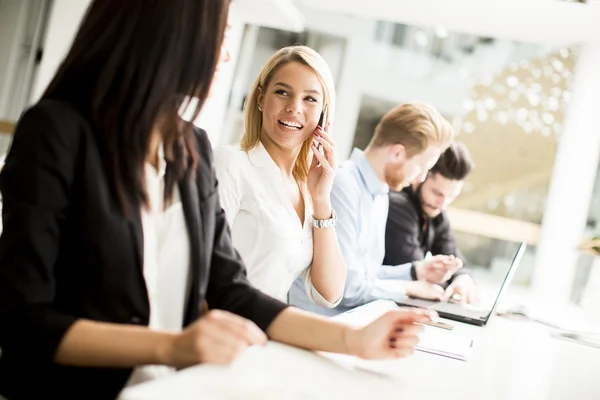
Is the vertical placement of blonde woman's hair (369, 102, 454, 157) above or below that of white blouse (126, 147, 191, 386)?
above

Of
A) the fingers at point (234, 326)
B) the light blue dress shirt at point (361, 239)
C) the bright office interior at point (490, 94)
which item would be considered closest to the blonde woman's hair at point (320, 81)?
the light blue dress shirt at point (361, 239)

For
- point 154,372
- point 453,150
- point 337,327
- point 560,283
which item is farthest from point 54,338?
point 560,283

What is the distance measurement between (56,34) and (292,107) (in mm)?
→ 1714

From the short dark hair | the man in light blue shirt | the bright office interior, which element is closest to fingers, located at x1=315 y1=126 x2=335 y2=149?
the man in light blue shirt

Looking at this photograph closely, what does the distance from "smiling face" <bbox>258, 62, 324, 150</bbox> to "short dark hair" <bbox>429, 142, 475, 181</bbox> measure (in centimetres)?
146

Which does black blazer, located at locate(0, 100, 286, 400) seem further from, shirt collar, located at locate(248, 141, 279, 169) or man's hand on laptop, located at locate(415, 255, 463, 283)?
man's hand on laptop, located at locate(415, 255, 463, 283)

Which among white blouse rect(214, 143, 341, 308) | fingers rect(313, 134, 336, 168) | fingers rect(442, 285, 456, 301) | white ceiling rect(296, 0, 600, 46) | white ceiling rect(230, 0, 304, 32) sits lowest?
fingers rect(442, 285, 456, 301)

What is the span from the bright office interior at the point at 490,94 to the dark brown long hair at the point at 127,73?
10.2 ft

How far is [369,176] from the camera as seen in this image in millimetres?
2787

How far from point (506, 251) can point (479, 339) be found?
3494 millimetres

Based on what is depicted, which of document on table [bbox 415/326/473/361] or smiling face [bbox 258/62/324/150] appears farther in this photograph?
smiling face [bbox 258/62/324/150]

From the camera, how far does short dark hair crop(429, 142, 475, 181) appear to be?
136 inches

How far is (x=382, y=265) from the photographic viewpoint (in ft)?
10.5

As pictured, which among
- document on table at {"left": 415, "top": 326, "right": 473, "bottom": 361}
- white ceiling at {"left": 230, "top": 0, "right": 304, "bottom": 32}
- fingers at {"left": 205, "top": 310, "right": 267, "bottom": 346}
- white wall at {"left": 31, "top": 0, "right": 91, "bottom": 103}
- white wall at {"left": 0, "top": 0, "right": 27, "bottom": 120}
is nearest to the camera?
fingers at {"left": 205, "top": 310, "right": 267, "bottom": 346}
